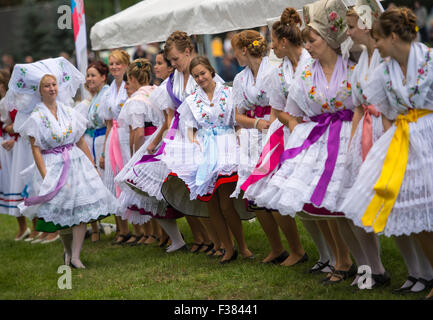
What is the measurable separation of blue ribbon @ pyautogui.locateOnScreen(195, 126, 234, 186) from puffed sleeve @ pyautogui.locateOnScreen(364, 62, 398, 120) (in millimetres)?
A: 2142

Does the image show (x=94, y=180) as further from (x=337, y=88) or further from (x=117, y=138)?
(x=337, y=88)

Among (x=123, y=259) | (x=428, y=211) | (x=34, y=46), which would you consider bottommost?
(x=123, y=259)

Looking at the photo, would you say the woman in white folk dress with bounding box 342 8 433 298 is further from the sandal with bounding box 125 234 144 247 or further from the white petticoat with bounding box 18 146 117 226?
the sandal with bounding box 125 234 144 247

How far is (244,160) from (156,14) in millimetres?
3339

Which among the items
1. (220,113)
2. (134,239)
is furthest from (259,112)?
(134,239)

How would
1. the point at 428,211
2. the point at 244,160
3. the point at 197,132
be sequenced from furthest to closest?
1. the point at 197,132
2. the point at 244,160
3. the point at 428,211

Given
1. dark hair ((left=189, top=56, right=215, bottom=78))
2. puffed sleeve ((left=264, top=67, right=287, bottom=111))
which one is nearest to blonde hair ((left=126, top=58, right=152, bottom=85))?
dark hair ((left=189, top=56, right=215, bottom=78))

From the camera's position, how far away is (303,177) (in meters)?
4.70

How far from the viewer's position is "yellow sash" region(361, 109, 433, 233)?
4.14m

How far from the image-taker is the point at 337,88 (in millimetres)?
4777

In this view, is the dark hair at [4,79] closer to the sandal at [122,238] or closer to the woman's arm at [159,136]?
the sandal at [122,238]

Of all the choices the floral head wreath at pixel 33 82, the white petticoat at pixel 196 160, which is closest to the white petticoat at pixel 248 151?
the white petticoat at pixel 196 160

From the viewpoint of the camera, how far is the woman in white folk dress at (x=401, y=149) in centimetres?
414

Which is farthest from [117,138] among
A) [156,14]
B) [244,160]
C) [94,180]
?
[244,160]
